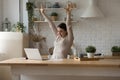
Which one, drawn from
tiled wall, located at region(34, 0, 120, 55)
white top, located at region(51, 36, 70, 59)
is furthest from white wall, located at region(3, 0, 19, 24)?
A: white top, located at region(51, 36, 70, 59)

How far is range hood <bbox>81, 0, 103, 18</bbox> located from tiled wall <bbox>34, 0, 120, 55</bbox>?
166 millimetres

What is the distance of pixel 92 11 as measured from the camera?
237 inches

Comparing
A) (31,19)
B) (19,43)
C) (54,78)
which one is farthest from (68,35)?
(31,19)

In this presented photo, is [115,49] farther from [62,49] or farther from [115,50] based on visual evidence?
[62,49]

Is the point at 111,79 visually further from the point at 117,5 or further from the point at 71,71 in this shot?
the point at 117,5

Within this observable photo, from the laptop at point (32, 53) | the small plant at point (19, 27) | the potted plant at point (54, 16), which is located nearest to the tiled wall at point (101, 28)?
the potted plant at point (54, 16)

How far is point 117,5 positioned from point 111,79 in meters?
3.09

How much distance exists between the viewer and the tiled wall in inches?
245

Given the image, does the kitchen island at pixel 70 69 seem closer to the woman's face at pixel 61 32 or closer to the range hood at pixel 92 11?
the woman's face at pixel 61 32

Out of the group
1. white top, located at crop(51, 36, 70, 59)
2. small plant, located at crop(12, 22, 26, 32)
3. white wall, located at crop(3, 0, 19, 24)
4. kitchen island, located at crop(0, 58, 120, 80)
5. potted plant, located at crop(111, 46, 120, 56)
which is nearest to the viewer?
kitchen island, located at crop(0, 58, 120, 80)

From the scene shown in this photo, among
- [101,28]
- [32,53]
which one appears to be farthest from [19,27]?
[32,53]

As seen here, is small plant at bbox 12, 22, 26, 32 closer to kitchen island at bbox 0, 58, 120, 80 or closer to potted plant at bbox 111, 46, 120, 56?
potted plant at bbox 111, 46, 120, 56

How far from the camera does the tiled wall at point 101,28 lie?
6.21 metres

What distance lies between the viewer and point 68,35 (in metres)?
4.11
